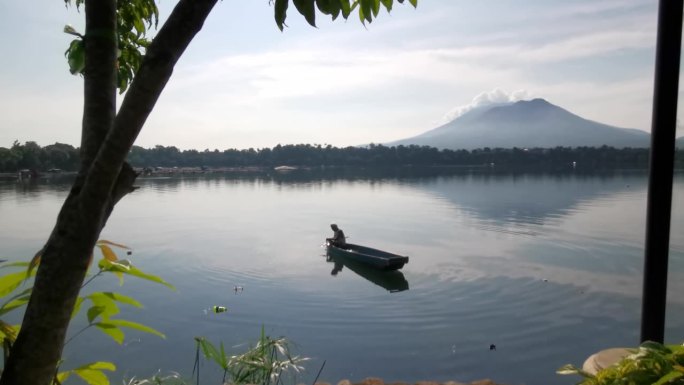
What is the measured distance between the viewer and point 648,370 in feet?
2.68

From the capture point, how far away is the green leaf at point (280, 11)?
3.34ft

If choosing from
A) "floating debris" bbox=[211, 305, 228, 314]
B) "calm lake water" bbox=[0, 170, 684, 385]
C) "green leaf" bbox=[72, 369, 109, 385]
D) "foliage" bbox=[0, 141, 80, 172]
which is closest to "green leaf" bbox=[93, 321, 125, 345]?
"green leaf" bbox=[72, 369, 109, 385]

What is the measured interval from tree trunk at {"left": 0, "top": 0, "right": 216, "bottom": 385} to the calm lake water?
408 centimetres

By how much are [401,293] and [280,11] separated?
12.7 meters

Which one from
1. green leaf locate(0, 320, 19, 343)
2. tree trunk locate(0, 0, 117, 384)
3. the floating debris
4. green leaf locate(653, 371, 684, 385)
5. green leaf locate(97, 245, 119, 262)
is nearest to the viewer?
green leaf locate(653, 371, 684, 385)

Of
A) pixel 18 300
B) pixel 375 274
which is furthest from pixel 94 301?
pixel 375 274

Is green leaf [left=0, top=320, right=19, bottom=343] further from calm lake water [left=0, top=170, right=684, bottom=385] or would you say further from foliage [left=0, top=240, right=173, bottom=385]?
calm lake water [left=0, top=170, right=684, bottom=385]

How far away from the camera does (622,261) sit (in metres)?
16.9

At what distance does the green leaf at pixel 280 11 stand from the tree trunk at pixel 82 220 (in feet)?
0.42

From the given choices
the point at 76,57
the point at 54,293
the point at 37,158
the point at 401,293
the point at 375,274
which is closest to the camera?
the point at 54,293

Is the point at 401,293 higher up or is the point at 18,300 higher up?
the point at 18,300

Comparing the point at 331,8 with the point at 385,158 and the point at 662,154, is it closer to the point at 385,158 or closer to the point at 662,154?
the point at 662,154

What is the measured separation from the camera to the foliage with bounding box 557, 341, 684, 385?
0.79 meters

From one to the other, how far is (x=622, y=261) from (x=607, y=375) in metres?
18.4
